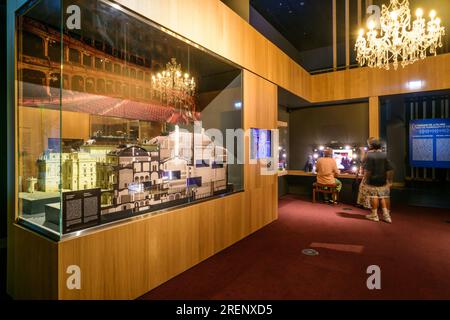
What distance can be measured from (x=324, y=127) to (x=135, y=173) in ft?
21.6

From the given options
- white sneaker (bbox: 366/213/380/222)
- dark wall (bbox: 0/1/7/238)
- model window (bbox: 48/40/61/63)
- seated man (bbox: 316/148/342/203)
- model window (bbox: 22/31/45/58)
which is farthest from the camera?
seated man (bbox: 316/148/342/203)

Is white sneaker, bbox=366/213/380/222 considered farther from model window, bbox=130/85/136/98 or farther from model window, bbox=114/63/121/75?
model window, bbox=114/63/121/75

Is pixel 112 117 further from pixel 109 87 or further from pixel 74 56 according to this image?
pixel 74 56

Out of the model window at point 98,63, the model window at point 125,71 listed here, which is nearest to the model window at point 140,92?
the model window at point 125,71

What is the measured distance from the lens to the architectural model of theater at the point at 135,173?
2.39 meters

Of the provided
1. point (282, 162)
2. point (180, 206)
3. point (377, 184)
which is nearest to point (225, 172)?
point (180, 206)

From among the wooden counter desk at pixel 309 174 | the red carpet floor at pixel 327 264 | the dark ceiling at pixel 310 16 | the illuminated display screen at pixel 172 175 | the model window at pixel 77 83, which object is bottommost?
the red carpet floor at pixel 327 264

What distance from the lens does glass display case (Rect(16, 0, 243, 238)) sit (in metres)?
2.38

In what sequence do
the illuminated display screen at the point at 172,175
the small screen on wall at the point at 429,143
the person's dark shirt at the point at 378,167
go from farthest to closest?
the small screen on wall at the point at 429,143, the person's dark shirt at the point at 378,167, the illuminated display screen at the point at 172,175

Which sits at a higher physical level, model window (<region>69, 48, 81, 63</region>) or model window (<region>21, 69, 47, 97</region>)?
model window (<region>69, 48, 81, 63</region>)

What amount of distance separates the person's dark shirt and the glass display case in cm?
278

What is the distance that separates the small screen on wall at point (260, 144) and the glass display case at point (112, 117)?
0.32 m

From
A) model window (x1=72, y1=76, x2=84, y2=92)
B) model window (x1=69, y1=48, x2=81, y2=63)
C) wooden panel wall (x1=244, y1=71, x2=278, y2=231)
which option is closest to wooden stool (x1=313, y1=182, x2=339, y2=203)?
wooden panel wall (x1=244, y1=71, x2=278, y2=231)

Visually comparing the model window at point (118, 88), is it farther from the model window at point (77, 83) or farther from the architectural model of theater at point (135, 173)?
the architectural model of theater at point (135, 173)
